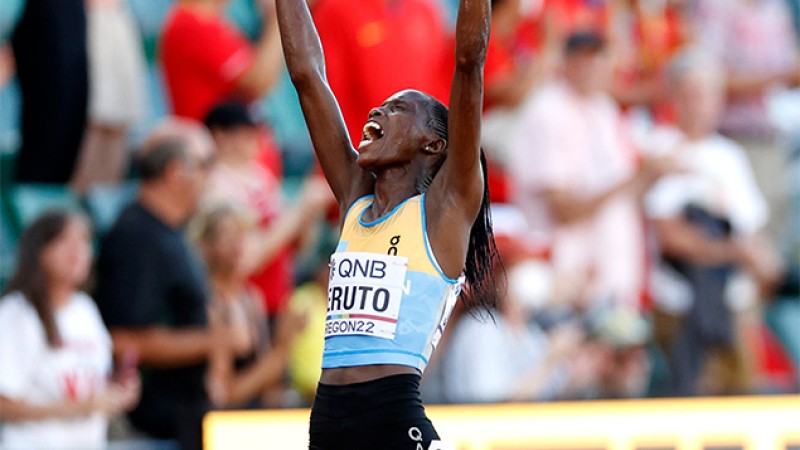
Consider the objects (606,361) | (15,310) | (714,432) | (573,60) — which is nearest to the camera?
Answer: (15,310)

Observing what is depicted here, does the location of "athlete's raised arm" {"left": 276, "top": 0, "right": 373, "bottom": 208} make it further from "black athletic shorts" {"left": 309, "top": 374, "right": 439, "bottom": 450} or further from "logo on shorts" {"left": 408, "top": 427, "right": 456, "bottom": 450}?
"logo on shorts" {"left": 408, "top": 427, "right": 456, "bottom": 450}

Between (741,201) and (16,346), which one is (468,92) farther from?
(741,201)

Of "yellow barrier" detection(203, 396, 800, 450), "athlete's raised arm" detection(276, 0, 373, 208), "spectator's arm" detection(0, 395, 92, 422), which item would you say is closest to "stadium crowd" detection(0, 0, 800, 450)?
"spectator's arm" detection(0, 395, 92, 422)

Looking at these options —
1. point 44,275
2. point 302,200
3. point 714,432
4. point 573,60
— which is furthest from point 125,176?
point 714,432

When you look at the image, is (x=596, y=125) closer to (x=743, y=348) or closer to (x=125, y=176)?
(x=743, y=348)

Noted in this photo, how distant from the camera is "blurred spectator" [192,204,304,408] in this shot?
7.22m

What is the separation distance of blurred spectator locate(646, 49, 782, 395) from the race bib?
516 cm

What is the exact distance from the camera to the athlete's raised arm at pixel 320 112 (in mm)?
4449

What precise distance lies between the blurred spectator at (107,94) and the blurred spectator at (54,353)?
1.03 m

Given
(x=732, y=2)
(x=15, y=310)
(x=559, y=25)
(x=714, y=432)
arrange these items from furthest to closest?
1. (x=732, y=2)
2. (x=559, y=25)
3. (x=714, y=432)
4. (x=15, y=310)

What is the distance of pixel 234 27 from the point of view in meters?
9.07

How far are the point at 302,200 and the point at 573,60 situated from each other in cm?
220

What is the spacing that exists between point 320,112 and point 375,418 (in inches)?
43.1

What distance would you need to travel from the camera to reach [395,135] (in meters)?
4.16
